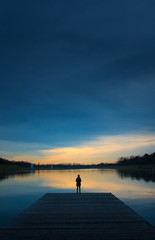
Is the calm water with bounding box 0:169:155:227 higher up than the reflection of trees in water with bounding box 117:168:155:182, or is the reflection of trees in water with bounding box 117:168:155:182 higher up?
the calm water with bounding box 0:169:155:227

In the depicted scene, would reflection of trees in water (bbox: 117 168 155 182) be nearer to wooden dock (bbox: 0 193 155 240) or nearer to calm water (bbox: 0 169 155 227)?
calm water (bbox: 0 169 155 227)

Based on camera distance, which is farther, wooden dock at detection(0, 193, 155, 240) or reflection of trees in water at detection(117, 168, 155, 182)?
reflection of trees in water at detection(117, 168, 155, 182)

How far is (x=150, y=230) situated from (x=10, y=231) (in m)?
6.40

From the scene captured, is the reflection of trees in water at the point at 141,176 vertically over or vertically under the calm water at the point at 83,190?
under

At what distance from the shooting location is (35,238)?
838cm

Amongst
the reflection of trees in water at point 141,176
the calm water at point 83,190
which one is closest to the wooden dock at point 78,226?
the calm water at point 83,190

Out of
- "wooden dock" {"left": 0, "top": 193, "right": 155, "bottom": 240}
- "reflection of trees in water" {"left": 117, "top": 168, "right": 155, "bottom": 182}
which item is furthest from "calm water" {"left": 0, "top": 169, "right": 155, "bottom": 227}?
"reflection of trees in water" {"left": 117, "top": 168, "right": 155, "bottom": 182}

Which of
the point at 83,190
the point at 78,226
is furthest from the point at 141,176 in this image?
the point at 78,226

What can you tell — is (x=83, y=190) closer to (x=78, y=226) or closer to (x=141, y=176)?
(x=78, y=226)

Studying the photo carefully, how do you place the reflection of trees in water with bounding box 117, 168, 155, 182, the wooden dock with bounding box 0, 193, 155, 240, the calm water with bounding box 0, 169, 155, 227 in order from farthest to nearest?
the reflection of trees in water with bounding box 117, 168, 155, 182, the calm water with bounding box 0, 169, 155, 227, the wooden dock with bounding box 0, 193, 155, 240

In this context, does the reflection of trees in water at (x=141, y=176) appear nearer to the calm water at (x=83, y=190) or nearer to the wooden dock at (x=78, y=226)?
the calm water at (x=83, y=190)

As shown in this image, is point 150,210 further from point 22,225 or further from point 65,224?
point 22,225

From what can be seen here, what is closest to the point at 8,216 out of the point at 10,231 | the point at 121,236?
the point at 10,231

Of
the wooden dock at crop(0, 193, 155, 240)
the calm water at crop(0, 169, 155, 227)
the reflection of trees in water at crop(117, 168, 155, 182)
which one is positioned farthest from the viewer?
the reflection of trees in water at crop(117, 168, 155, 182)
